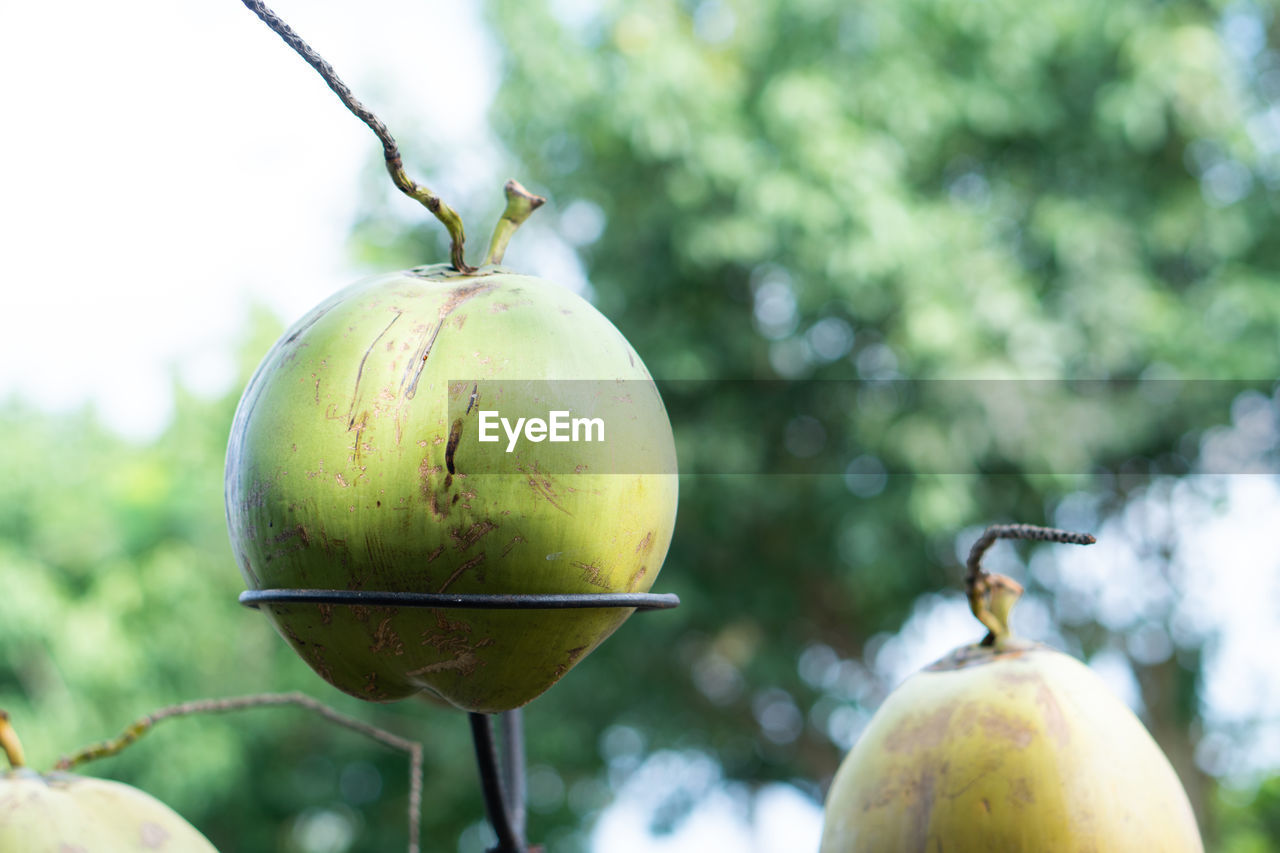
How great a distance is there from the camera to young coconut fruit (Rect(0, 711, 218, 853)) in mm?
666

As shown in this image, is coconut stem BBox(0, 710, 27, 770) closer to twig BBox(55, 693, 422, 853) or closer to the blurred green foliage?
twig BBox(55, 693, 422, 853)

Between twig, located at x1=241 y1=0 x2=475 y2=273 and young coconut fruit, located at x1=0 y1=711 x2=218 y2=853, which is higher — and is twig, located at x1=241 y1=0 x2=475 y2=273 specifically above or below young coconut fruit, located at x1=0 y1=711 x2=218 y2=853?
above

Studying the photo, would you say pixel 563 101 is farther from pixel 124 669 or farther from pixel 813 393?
pixel 124 669

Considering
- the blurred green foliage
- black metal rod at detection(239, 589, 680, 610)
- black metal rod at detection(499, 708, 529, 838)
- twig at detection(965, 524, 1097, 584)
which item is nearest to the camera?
black metal rod at detection(239, 589, 680, 610)

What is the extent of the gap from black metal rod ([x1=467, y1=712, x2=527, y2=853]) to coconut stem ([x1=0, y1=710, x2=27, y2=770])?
0.97 feet

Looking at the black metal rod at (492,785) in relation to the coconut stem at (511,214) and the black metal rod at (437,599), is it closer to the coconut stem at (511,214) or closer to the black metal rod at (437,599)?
the black metal rod at (437,599)

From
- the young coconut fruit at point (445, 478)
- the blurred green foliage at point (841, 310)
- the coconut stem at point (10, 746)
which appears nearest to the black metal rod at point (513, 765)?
the young coconut fruit at point (445, 478)

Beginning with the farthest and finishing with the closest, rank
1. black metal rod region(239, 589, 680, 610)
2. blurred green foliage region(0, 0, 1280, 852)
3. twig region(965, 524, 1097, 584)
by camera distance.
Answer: blurred green foliage region(0, 0, 1280, 852), twig region(965, 524, 1097, 584), black metal rod region(239, 589, 680, 610)

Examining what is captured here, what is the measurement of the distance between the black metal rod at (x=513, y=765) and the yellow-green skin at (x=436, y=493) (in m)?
0.20

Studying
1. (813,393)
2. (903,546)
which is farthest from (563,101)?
(903,546)

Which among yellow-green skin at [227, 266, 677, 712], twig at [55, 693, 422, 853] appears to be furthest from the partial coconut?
twig at [55, 693, 422, 853]

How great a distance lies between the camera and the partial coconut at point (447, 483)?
0.57 m

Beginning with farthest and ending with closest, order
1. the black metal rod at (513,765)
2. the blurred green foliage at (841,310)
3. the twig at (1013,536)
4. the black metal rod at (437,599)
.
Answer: the blurred green foliage at (841,310), the black metal rod at (513,765), the twig at (1013,536), the black metal rod at (437,599)

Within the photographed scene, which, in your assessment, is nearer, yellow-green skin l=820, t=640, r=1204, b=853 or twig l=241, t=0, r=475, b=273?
twig l=241, t=0, r=475, b=273
